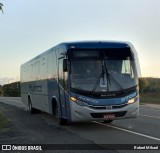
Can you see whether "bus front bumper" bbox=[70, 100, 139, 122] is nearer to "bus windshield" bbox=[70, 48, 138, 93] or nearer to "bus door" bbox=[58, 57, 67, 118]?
"bus windshield" bbox=[70, 48, 138, 93]

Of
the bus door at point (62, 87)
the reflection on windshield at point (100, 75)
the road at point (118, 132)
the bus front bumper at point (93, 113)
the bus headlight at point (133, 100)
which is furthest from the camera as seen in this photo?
the bus door at point (62, 87)

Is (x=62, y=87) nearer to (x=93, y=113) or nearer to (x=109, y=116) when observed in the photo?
(x=93, y=113)

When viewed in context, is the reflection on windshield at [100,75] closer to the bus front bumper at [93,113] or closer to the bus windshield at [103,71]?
the bus windshield at [103,71]

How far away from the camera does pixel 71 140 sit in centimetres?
1195

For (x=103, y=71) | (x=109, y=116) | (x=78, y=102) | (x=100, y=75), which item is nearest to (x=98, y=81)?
(x=100, y=75)

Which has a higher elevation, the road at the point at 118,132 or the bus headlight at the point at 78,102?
the bus headlight at the point at 78,102

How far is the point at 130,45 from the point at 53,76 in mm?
3825

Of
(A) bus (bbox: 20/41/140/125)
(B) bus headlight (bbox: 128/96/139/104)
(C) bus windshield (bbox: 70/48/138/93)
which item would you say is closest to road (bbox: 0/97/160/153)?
(A) bus (bbox: 20/41/140/125)

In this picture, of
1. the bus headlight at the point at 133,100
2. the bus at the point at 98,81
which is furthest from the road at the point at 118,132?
the bus headlight at the point at 133,100

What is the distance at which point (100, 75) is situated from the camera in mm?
14109

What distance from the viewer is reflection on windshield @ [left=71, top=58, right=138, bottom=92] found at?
13992 millimetres

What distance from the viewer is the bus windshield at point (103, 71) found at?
1401 cm

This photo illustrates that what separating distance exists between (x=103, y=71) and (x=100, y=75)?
192 millimetres

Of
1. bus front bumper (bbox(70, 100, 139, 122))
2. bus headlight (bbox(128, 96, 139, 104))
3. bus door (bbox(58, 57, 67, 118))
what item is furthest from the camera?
bus door (bbox(58, 57, 67, 118))
